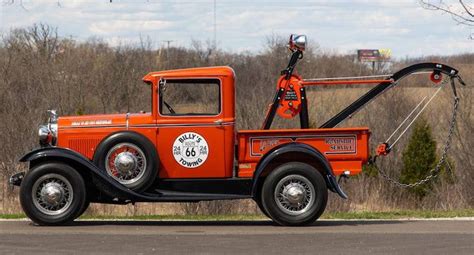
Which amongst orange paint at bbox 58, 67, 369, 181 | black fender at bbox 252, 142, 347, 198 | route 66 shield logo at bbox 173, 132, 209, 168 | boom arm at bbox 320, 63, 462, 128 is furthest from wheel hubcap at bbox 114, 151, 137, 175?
boom arm at bbox 320, 63, 462, 128

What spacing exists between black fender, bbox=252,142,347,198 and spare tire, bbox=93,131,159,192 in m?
1.42

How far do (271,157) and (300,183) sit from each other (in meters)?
0.54

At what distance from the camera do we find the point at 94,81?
3366 cm

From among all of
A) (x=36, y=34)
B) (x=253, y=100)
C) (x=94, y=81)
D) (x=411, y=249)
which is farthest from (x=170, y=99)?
(x=36, y=34)

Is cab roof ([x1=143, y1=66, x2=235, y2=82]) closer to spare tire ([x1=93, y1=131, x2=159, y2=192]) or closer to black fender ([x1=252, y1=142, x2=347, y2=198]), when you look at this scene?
spare tire ([x1=93, y1=131, x2=159, y2=192])

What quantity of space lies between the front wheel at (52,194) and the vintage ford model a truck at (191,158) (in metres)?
0.01

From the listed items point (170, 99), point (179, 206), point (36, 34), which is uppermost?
point (36, 34)

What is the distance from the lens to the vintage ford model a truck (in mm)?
12609

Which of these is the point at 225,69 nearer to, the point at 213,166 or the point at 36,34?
the point at 213,166

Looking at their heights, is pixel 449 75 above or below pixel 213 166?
above

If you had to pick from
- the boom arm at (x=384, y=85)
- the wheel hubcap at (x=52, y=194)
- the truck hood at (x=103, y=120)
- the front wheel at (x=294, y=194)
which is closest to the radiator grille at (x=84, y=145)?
the truck hood at (x=103, y=120)

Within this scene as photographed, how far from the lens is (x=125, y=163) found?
12758 millimetres

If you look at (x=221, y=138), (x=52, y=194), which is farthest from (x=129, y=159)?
(x=221, y=138)

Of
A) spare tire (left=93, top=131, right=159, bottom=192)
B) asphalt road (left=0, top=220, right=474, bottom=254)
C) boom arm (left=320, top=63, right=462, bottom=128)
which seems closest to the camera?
asphalt road (left=0, top=220, right=474, bottom=254)
